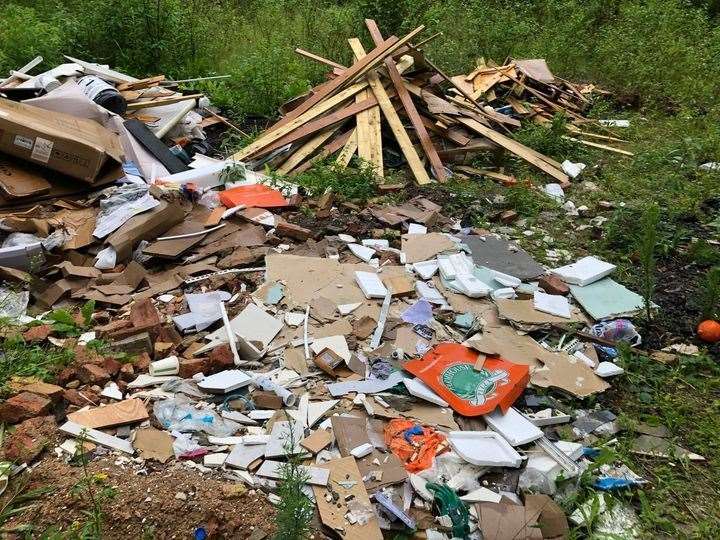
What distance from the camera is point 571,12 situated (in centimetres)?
1152

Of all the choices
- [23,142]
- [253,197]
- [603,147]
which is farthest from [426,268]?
[603,147]

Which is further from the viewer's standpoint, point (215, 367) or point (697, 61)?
point (697, 61)

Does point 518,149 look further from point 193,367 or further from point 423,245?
point 193,367

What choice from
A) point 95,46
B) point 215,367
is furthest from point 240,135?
point 215,367

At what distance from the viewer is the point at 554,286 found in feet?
14.6

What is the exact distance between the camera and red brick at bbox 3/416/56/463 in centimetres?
276

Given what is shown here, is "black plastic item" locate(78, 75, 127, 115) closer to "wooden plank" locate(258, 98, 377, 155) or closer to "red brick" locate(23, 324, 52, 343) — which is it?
"wooden plank" locate(258, 98, 377, 155)

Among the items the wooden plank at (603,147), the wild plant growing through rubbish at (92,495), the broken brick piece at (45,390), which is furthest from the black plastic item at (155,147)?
the wooden plank at (603,147)

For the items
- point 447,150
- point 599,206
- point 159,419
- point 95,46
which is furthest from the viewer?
point 95,46

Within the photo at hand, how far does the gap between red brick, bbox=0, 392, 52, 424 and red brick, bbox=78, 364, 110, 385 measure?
0.28 m

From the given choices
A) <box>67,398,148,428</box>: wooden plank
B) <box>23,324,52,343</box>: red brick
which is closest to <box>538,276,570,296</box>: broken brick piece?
<box>67,398,148,428</box>: wooden plank

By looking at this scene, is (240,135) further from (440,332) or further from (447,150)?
(440,332)

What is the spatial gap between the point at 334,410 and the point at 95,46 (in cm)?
719

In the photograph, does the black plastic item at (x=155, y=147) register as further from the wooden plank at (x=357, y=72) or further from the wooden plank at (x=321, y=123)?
the wooden plank at (x=357, y=72)
